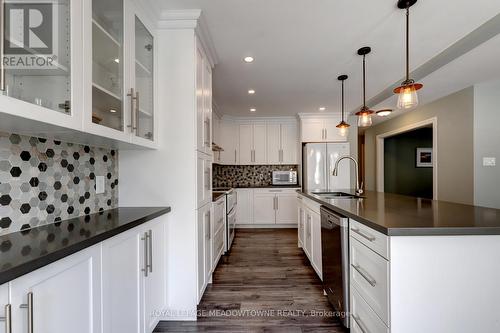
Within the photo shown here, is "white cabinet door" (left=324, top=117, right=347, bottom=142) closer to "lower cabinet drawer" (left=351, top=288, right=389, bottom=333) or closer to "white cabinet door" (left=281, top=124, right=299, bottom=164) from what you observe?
"white cabinet door" (left=281, top=124, right=299, bottom=164)

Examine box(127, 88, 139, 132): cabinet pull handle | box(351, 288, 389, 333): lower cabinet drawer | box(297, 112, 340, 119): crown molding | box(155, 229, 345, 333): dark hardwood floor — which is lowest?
box(155, 229, 345, 333): dark hardwood floor

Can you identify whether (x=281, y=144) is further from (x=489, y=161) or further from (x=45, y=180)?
(x=45, y=180)

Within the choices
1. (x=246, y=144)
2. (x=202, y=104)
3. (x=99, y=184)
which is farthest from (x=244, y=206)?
(x=99, y=184)

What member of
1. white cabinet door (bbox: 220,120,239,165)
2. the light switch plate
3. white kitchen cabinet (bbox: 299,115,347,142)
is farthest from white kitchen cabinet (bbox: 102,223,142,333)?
the light switch plate

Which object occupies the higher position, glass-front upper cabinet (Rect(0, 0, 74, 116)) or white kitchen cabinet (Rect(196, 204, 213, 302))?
glass-front upper cabinet (Rect(0, 0, 74, 116))

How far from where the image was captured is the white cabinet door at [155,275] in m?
1.62

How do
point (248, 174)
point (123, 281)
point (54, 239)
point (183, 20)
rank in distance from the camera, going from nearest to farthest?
1. point (54, 239)
2. point (123, 281)
3. point (183, 20)
4. point (248, 174)

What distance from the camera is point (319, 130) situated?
16.9ft

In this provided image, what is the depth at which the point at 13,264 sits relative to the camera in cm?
75

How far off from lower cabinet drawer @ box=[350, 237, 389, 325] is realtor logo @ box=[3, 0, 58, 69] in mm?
1721

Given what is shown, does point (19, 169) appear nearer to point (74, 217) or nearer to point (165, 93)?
point (74, 217)

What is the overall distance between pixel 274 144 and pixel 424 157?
4.24m

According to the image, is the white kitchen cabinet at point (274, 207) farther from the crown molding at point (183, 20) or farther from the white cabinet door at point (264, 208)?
the crown molding at point (183, 20)

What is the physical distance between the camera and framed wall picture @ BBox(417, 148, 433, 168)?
6.59 meters
